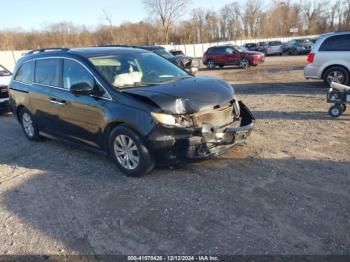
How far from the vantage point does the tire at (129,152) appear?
15.7 feet

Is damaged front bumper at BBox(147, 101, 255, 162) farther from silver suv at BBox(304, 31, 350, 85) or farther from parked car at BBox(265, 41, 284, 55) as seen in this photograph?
parked car at BBox(265, 41, 284, 55)

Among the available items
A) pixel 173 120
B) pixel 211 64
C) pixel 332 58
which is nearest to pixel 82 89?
pixel 173 120

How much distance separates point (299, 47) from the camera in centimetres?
3406

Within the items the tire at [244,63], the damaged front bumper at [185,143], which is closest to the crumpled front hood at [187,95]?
the damaged front bumper at [185,143]

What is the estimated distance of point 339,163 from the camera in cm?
502

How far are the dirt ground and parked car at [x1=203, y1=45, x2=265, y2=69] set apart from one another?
18.0 m

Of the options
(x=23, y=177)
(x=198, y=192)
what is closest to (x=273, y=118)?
(x=198, y=192)

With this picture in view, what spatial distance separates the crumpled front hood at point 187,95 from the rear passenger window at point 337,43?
7347mm

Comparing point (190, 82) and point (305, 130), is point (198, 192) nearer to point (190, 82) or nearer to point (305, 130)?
point (190, 82)

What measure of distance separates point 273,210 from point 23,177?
3.70 meters

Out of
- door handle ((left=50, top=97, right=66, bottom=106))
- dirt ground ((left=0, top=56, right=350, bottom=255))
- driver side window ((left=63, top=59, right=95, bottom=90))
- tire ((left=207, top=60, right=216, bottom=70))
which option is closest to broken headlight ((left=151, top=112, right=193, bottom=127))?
dirt ground ((left=0, top=56, right=350, bottom=255))

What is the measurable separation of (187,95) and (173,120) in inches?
17.5

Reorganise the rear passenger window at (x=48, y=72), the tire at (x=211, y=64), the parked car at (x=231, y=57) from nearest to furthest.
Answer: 1. the rear passenger window at (x=48, y=72)
2. the parked car at (x=231, y=57)
3. the tire at (x=211, y=64)

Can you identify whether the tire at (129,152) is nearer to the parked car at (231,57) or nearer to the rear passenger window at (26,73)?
the rear passenger window at (26,73)
